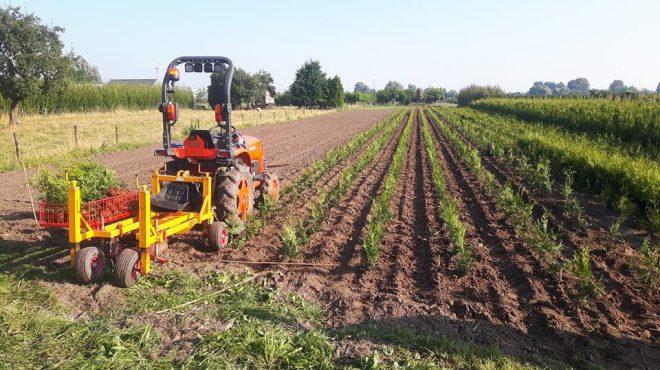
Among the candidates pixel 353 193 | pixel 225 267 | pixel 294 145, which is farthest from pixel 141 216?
pixel 294 145

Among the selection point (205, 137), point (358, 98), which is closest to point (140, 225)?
point (205, 137)

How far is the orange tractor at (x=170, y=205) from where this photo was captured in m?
5.23

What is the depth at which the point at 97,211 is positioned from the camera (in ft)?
18.9

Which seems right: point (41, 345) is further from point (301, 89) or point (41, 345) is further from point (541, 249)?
point (301, 89)

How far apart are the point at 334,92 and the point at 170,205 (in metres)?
73.2

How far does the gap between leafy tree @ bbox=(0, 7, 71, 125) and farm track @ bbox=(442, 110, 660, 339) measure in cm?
2470

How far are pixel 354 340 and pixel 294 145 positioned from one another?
17894mm

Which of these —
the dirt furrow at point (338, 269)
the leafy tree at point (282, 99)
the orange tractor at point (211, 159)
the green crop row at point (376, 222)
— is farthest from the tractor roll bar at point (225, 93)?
the leafy tree at point (282, 99)

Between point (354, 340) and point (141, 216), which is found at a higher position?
point (141, 216)

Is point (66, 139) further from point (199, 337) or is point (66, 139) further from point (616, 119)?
point (616, 119)

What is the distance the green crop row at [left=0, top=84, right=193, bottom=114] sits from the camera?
3105 centimetres

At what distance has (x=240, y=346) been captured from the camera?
3934mm

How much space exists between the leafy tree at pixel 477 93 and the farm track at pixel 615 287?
68.9 meters

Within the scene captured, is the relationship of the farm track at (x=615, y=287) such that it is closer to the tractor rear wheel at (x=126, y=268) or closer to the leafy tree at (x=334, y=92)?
the tractor rear wheel at (x=126, y=268)
